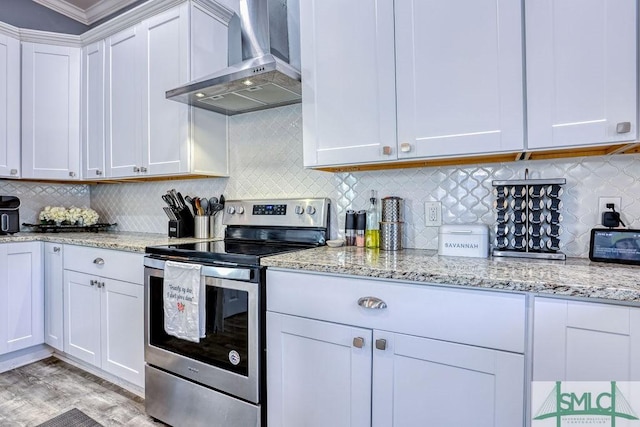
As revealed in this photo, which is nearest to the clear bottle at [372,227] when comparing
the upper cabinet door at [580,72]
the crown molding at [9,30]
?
the upper cabinet door at [580,72]

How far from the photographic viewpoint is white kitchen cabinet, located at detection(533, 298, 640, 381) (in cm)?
94

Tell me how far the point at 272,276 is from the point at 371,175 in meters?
0.83

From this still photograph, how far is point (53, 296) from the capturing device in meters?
2.54

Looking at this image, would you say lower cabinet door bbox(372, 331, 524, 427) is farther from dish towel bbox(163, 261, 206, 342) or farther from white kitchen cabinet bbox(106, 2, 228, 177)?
white kitchen cabinet bbox(106, 2, 228, 177)

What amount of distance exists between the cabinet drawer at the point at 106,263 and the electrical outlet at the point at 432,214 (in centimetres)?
156

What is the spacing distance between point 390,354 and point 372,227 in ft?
2.67

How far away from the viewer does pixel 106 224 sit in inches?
124

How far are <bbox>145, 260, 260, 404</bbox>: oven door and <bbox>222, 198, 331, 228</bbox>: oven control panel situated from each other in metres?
0.65

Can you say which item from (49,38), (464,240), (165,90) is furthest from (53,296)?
(464,240)

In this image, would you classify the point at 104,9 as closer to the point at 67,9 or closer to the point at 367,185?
the point at 67,9

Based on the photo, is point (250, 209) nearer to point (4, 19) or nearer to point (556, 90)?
point (556, 90)

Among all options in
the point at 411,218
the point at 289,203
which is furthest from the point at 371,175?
the point at 289,203

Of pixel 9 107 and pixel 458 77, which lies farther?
pixel 9 107

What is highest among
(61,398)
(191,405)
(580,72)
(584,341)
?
(580,72)
